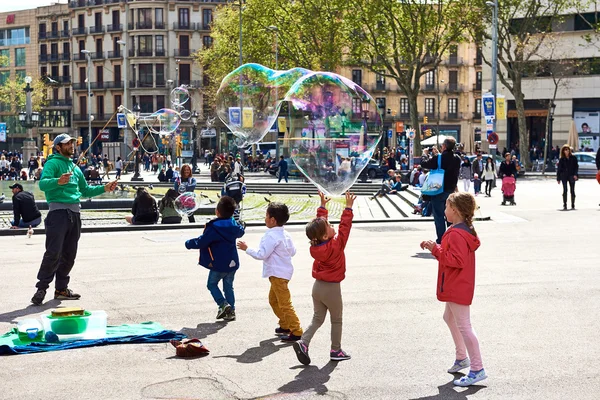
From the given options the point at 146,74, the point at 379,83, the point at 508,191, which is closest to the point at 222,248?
the point at 508,191

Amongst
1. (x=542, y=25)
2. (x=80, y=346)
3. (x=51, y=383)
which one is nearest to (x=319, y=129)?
(x=80, y=346)

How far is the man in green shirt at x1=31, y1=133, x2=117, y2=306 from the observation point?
958 centimetres

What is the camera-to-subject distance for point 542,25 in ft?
179

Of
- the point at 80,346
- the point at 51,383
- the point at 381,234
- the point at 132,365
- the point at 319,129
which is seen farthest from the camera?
the point at 381,234

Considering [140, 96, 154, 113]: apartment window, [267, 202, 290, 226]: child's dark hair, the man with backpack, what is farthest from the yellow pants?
[140, 96, 154, 113]: apartment window

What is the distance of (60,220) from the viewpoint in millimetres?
9633

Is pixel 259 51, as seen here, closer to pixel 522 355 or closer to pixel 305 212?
pixel 305 212

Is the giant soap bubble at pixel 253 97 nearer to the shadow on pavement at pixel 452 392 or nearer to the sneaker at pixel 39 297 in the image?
the sneaker at pixel 39 297

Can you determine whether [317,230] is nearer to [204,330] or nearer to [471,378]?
[471,378]

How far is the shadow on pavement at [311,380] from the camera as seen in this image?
630 cm

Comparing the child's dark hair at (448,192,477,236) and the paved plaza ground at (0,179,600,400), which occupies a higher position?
the child's dark hair at (448,192,477,236)

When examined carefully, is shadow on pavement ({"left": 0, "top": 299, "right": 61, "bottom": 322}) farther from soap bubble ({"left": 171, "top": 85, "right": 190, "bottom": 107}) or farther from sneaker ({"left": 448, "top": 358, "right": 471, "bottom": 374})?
soap bubble ({"left": 171, "top": 85, "right": 190, "bottom": 107})

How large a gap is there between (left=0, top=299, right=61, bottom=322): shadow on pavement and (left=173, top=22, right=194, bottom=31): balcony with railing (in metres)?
83.3

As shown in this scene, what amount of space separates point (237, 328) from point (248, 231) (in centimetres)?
1110
